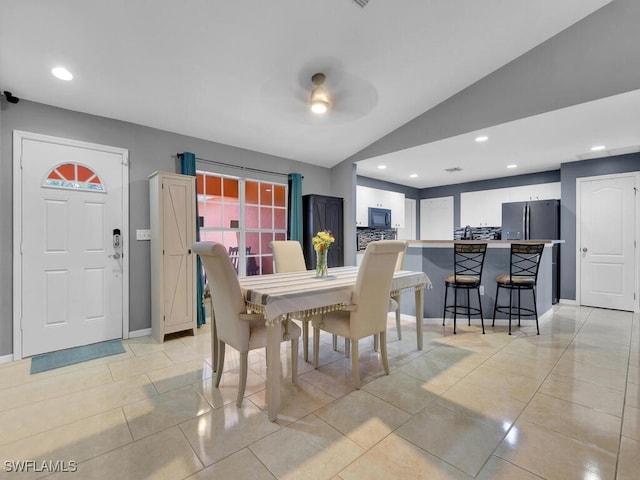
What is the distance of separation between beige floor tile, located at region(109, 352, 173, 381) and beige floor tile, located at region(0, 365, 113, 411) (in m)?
0.07

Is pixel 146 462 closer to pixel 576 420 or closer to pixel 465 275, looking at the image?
pixel 576 420

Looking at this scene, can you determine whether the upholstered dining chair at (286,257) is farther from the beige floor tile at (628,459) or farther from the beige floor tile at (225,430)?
the beige floor tile at (628,459)

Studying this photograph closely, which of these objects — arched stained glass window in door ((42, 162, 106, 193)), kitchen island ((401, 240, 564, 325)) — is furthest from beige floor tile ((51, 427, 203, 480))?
kitchen island ((401, 240, 564, 325))

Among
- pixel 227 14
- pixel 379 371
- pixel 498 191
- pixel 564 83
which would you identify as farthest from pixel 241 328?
pixel 498 191

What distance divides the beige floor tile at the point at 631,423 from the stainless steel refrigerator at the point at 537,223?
3.78m

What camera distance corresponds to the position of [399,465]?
1.54 m

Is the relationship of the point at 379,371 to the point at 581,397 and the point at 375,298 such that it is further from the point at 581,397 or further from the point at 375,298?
the point at 581,397

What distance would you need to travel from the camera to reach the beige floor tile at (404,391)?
2.09 m

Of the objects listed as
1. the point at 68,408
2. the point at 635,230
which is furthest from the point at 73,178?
the point at 635,230

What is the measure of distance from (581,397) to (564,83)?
286cm

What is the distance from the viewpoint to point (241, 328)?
2.03 meters

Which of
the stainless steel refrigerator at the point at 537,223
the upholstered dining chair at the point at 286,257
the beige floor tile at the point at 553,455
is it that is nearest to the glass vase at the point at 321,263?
the upholstered dining chair at the point at 286,257

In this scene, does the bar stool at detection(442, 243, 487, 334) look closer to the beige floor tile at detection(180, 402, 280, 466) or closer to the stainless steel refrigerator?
the stainless steel refrigerator

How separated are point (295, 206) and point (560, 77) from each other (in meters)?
3.50
